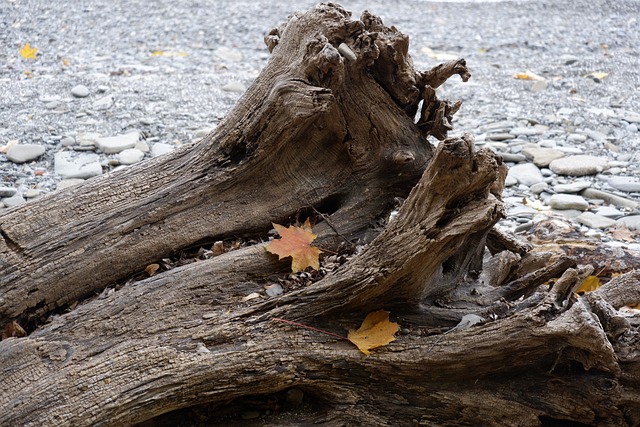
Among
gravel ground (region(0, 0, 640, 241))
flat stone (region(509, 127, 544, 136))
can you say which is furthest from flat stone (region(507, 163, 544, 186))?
flat stone (region(509, 127, 544, 136))

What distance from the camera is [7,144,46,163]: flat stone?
6125 mm

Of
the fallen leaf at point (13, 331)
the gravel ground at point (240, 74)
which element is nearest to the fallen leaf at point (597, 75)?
the gravel ground at point (240, 74)

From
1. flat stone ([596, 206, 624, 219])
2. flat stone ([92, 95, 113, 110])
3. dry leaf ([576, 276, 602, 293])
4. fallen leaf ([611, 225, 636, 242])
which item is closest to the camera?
dry leaf ([576, 276, 602, 293])

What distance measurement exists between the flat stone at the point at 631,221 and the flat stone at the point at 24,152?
16.0 ft

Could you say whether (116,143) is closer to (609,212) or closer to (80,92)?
(80,92)

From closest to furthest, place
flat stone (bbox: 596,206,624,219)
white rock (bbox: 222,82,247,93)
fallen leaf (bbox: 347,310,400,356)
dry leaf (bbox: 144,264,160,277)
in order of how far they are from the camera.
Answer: fallen leaf (bbox: 347,310,400,356)
dry leaf (bbox: 144,264,160,277)
flat stone (bbox: 596,206,624,219)
white rock (bbox: 222,82,247,93)

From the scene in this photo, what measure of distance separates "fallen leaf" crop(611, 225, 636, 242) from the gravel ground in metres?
0.17

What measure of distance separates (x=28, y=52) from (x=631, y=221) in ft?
25.5

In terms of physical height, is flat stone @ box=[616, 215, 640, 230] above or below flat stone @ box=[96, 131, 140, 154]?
above

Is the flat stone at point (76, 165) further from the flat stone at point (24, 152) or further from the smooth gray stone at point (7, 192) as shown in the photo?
the smooth gray stone at point (7, 192)

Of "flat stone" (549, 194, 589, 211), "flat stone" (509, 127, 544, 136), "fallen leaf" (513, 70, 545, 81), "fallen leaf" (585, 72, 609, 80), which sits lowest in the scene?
"flat stone" (549, 194, 589, 211)

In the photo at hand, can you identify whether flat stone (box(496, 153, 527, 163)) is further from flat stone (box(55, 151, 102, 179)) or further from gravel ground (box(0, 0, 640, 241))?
flat stone (box(55, 151, 102, 179))

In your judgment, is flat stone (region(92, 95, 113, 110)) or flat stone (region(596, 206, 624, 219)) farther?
flat stone (region(92, 95, 113, 110))

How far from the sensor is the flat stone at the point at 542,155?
6641 mm
